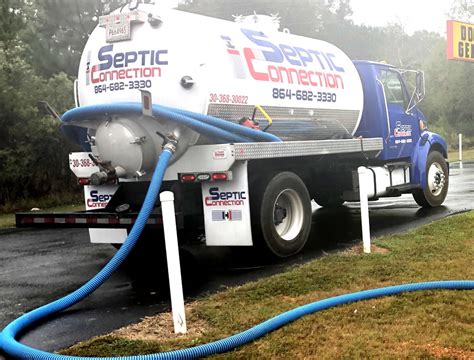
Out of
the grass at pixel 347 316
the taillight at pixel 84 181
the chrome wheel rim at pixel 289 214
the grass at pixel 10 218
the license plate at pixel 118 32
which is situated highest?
the license plate at pixel 118 32

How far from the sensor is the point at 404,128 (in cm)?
1038

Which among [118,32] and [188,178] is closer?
[188,178]

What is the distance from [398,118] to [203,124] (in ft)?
16.3

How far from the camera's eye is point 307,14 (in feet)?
151

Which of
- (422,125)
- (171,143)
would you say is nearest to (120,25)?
(171,143)

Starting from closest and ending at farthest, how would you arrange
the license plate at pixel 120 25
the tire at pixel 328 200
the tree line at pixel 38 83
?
the license plate at pixel 120 25, the tire at pixel 328 200, the tree line at pixel 38 83

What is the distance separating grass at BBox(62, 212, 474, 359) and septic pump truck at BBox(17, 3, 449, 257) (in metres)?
1.26

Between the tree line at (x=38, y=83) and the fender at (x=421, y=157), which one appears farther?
the tree line at (x=38, y=83)

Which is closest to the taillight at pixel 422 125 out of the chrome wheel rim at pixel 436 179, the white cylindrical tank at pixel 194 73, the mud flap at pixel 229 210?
the chrome wheel rim at pixel 436 179

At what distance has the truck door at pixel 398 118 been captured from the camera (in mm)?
9969

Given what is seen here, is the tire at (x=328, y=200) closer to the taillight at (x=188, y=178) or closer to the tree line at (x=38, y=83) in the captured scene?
the tree line at (x=38, y=83)

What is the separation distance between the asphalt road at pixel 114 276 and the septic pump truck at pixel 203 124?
0.42 meters

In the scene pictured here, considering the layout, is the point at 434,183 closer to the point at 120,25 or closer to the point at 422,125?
the point at 422,125

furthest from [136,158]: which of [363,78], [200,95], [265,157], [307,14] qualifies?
[307,14]
